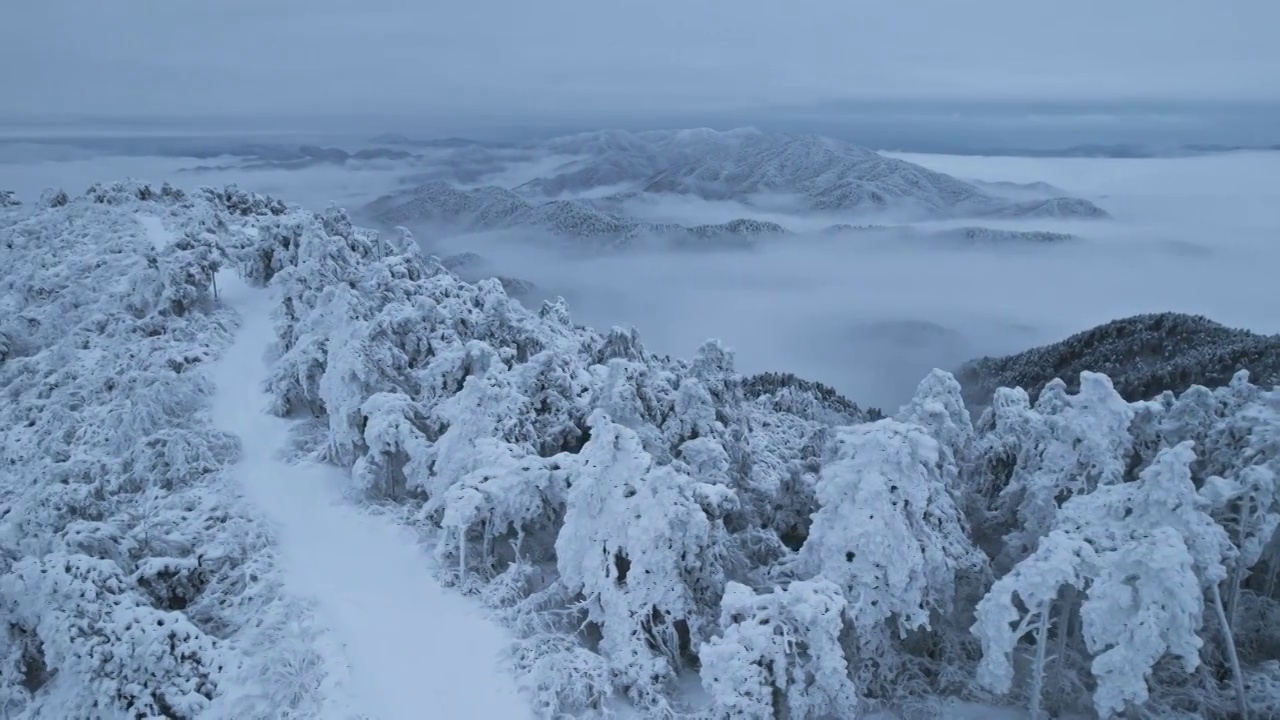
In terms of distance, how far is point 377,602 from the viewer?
69.9ft

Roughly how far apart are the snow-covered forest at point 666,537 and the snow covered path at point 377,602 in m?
0.79

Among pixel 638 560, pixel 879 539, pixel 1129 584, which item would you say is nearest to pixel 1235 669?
pixel 1129 584

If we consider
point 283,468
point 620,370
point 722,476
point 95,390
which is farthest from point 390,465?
point 95,390

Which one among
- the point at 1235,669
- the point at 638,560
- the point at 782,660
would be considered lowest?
the point at 1235,669

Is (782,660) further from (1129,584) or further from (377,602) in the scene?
(377,602)

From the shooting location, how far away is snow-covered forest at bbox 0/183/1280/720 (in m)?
16.7

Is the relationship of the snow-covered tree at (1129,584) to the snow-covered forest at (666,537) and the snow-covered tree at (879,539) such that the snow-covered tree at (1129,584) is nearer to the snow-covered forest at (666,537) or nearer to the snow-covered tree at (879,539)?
the snow-covered forest at (666,537)

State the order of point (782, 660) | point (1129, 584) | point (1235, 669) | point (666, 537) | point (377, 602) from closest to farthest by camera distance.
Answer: point (1129, 584), point (782, 660), point (1235, 669), point (666, 537), point (377, 602)

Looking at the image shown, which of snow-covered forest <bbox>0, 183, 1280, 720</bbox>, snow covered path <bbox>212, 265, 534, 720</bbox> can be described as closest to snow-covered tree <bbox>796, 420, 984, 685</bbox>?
snow-covered forest <bbox>0, 183, 1280, 720</bbox>

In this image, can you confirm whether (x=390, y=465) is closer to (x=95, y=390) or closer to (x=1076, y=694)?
(x=95, y=390)

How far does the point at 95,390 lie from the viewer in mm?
31719

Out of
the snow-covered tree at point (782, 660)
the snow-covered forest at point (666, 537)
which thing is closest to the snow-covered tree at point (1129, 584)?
the snow-covered forest at point (666, 537)

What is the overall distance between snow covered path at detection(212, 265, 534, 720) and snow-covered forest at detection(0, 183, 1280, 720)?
792 millimetres

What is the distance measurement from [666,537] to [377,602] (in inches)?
354
